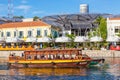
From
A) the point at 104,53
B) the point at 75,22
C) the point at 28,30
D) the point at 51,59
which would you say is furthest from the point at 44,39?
the point at 75,22

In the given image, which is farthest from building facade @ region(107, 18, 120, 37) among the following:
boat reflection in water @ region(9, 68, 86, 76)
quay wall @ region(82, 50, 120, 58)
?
boat reflection in water @ region(9, 68, 86, 76)

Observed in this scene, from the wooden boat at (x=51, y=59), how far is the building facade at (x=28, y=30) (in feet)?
132

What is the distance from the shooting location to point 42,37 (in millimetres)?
96500

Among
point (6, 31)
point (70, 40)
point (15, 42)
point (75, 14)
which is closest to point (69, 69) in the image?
point (70, 40)

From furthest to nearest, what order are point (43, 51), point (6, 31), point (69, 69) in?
point (6, 31) → point (43, 51) → point (69, 69)

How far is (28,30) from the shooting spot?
340 ft

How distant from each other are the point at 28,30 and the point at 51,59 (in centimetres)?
4585

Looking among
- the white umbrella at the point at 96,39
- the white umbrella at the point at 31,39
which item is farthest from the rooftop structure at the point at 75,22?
the white umbrella at the point at 96,39

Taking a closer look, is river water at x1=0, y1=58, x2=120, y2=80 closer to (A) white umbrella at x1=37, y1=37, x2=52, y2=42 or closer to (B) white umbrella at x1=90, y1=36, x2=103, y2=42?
(B) white umbrella at x1=90, y1=36, x2=103, y2=42

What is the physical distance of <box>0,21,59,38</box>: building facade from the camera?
335ft

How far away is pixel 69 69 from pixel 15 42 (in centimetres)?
4362

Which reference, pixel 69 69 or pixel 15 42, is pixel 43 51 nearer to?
pixel 69 69

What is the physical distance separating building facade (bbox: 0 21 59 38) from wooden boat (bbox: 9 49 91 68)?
40.3m

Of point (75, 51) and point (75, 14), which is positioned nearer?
point (75, 51)
